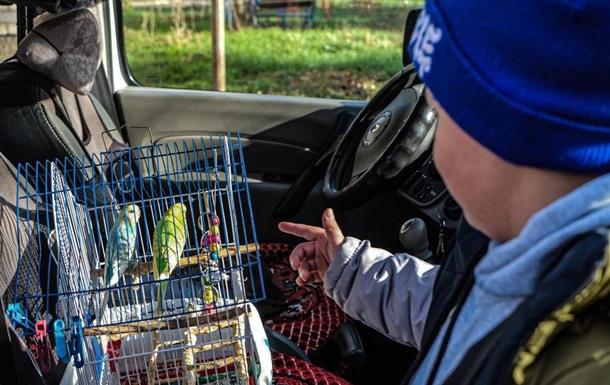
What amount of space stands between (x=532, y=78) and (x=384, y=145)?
126cm

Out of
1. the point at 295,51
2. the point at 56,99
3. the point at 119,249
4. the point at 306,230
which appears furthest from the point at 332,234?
the point at 295,51

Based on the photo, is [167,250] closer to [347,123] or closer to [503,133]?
[503,133]

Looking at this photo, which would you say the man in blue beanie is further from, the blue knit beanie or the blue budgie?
the blue budgie

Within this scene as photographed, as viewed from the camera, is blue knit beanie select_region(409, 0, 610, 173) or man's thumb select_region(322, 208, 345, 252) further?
man's thumb select_region(322, 208, 345, 252)

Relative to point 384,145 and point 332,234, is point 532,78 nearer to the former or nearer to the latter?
point 332,234

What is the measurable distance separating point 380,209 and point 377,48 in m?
3.95

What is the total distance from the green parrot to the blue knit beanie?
0.75 metres

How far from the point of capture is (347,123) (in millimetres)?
2598

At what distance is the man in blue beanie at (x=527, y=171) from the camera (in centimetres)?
62

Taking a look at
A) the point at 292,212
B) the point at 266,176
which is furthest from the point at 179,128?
the point at 292,212

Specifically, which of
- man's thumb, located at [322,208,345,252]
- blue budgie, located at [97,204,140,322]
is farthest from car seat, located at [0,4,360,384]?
man's thumb, located at [322,208,345,252]

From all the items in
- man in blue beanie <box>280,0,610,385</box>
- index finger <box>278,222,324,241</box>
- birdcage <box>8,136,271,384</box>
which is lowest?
birdcage <box>8,136,271,384</box>

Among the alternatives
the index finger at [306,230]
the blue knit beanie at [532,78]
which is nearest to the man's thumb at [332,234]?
the index finger at [306,230]

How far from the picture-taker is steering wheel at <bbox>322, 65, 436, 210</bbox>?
1.83 m
